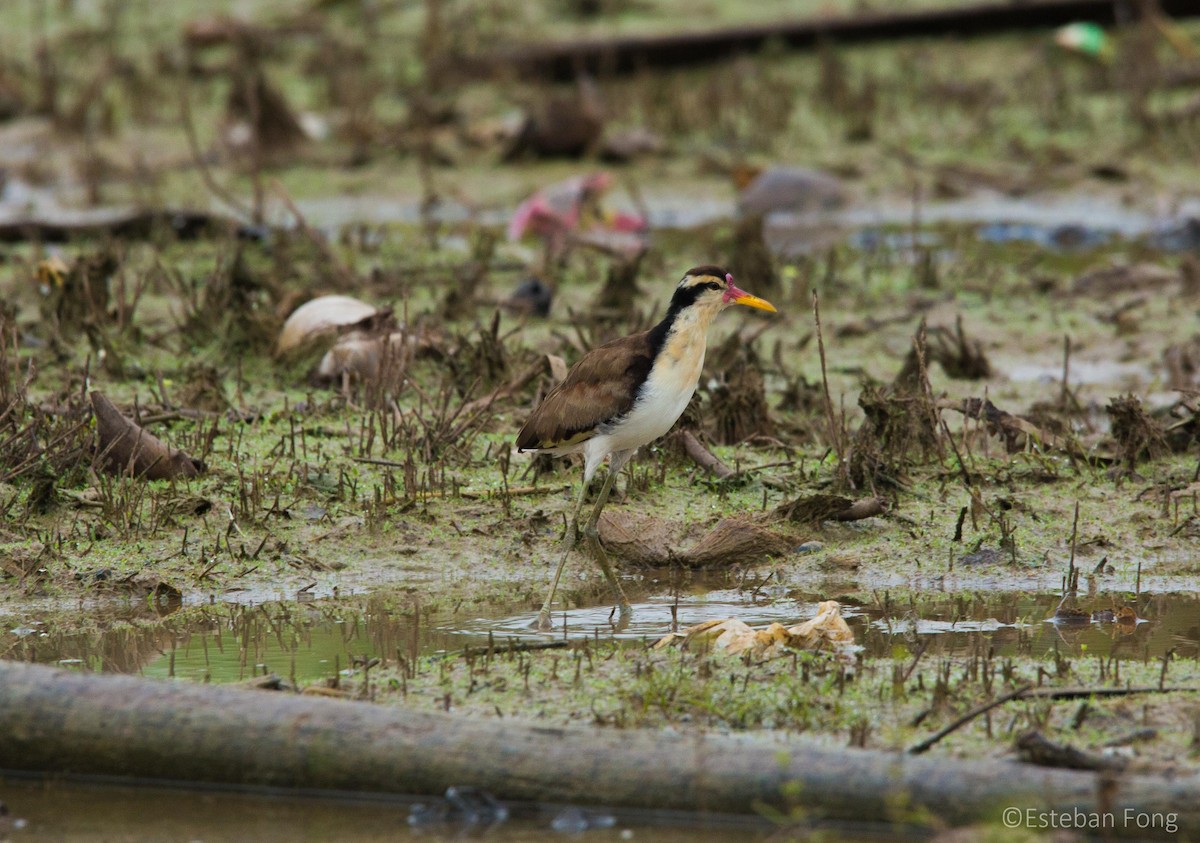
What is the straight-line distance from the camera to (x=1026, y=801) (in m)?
3.68

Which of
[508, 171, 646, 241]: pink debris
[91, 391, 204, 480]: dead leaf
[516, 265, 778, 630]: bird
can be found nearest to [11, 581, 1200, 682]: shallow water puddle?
[516, 265, 778, 630]: bird

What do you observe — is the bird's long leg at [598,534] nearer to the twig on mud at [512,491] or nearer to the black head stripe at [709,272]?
the twig on mud at [512,491]

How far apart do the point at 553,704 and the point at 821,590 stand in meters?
1.63

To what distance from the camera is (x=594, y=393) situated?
5.57m

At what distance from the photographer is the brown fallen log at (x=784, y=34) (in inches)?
601

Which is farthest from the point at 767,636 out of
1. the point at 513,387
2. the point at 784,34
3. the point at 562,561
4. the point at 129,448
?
the point at 784,34

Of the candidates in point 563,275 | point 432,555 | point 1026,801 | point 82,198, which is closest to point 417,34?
point 82,198

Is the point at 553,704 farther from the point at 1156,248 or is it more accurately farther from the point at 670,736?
the point at 1156,248

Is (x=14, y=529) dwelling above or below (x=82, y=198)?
below

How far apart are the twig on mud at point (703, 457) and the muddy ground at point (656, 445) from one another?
0.04 meters

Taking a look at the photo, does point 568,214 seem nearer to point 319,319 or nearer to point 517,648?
point 319,319

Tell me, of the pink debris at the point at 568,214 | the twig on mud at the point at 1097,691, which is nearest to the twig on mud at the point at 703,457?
the twig on mud at the point at 1097,691

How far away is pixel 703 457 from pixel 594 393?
1170mm

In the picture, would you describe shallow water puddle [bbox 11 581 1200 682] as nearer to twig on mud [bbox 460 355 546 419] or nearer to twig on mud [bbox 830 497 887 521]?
twig on mud [bbox 830 497 887 521]
